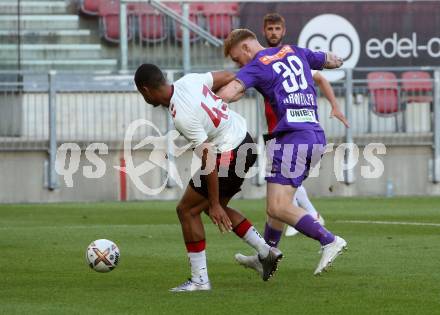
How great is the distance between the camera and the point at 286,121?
1028 centimetres

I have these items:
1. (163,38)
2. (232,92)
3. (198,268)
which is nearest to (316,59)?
(232,92)

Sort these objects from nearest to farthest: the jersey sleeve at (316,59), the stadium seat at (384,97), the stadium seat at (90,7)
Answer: the jersey sleeve at (316,59)
the stadium seat at (384,97)
the stadium seat at (90,7)

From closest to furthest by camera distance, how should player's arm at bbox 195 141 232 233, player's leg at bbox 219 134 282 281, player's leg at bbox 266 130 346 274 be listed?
1. player's arm at bbox 195 141 232 233
2. player's leg at bbox 219 134 282 281
3. player's leg at bbox 266 130 346 274

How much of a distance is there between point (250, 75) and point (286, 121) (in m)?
0.50

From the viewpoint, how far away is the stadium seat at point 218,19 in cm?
2631

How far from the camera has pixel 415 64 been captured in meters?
26.5

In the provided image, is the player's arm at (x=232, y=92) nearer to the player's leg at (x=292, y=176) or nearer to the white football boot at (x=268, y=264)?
the player's leg at (x=292, y=176)

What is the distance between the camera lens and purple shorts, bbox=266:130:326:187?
10.2 meters

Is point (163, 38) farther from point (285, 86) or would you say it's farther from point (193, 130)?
point (193, 130)

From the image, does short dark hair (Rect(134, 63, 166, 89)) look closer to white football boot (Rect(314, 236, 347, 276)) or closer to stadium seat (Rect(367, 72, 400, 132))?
white football boot (Rect(314, 236, 347, 276))

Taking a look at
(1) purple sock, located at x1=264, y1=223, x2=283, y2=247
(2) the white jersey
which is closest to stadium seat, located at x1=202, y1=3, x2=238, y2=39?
(1) purple sock, located at x1=264, y1=223, x2=283, y2=247

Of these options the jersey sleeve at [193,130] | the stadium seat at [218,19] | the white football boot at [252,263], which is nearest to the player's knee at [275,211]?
the white football boot at [252,263]

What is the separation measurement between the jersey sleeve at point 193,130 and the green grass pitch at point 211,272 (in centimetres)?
114

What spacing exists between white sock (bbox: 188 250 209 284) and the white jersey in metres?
0.83
